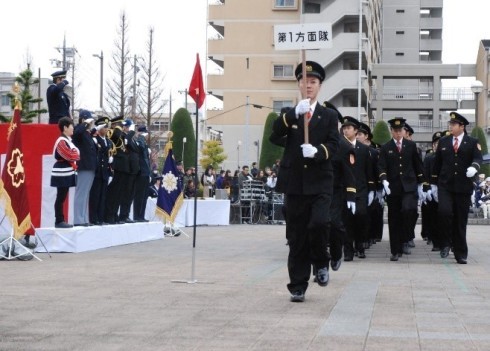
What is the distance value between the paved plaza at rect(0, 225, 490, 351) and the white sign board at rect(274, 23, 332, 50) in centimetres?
255

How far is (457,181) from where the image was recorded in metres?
14.7

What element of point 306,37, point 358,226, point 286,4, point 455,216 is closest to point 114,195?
point 358,226

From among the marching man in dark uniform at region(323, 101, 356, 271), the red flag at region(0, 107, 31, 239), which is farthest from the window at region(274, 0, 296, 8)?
the marching man in dark uniform at region(323, 101, 356, 271)

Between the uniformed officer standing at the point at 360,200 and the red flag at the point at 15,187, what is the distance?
4991 mm

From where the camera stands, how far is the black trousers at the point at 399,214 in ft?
50.9

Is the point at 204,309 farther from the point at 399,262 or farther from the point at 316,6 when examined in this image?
the point at 316,6

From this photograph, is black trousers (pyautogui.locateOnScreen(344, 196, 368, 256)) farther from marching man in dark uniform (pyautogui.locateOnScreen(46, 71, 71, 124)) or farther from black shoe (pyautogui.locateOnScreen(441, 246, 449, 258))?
marching man in dark uniform (pyautogui.locateOnScreen(46, 71, 71, 124))

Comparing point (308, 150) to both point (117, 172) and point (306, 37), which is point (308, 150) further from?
point (117, 172)

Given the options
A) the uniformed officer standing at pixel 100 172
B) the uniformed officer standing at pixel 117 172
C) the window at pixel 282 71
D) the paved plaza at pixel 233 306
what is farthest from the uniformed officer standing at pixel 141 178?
the window at pixel 282 71

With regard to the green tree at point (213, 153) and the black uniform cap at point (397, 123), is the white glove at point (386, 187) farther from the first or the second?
the green tree at point (213, 153)

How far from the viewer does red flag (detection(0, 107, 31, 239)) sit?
14.4 m

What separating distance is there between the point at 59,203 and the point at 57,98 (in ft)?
6.24

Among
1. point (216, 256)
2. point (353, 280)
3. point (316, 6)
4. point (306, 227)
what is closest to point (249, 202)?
point (216, 256)

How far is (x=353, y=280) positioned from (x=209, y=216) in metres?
18.5
